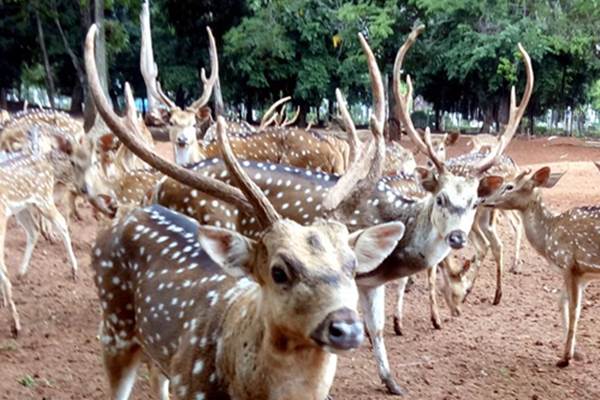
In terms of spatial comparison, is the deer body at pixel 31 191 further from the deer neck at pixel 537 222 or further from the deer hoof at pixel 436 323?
the deer neck at pixel 537 222

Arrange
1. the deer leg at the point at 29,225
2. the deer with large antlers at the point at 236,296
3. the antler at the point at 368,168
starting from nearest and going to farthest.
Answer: the deer with large antlers at the point at 236,296 < the antler at the point at 368,168 < the deer leg at the point at 29,225

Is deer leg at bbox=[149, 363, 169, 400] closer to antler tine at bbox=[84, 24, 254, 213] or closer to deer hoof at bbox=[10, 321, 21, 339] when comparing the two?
antler tine at bbox=[84, 24, 254, 213]

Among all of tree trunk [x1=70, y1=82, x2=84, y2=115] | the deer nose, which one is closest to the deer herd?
the deer nose

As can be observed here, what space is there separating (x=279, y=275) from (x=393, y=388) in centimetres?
259

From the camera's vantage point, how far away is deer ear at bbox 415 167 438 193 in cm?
509

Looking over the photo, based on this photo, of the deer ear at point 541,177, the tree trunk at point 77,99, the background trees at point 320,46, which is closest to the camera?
the deer ear at point 541,177

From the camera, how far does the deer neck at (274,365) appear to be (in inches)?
97.8

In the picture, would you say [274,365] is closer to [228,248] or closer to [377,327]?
[228,248]

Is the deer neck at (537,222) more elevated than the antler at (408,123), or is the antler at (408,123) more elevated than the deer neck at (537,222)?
the antler at (408,123)

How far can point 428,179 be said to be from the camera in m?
5.14

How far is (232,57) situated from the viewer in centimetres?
2603

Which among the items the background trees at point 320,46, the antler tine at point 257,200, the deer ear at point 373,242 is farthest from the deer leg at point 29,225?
the background trees at point 320,46

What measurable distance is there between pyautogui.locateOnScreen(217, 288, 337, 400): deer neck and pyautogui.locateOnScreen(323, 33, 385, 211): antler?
55cm

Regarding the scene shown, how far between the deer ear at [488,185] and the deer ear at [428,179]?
0.35 m
